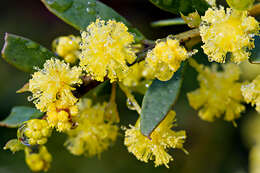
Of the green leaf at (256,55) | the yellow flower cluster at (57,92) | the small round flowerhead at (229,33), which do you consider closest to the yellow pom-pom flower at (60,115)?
the yellow flower cluster at (57,92)

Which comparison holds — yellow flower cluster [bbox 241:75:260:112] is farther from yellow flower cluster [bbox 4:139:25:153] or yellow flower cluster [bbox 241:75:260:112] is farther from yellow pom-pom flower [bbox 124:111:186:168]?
yellow flower cluster [bbox 4:139:25:153]

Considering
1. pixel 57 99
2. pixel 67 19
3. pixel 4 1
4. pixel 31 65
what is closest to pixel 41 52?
pixel 31 65

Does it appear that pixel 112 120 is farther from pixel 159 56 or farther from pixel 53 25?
pixel 53 25

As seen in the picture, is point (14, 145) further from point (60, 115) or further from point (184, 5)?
point (184, 5)

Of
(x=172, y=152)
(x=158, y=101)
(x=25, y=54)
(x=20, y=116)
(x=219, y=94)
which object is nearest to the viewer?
(x=158, y=101)

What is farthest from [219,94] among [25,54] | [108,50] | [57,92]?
[25,54]

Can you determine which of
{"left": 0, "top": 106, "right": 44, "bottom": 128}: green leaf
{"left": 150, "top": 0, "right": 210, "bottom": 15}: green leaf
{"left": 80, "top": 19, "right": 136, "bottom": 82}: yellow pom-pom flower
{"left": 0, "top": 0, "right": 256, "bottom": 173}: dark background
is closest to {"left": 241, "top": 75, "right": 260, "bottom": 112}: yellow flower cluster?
{"left": 150, "top": 0, "right": 210, "bottom": 15}: green leaf

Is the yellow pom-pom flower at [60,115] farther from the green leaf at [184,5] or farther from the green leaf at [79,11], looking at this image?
the green leaf at [184,5]
